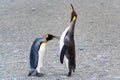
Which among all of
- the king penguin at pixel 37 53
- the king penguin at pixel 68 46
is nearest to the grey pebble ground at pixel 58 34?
the king penguin at pixel 37 53

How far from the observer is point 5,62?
7598 millimetres

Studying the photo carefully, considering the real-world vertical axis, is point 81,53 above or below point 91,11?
above

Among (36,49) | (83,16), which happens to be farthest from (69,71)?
(83,16)

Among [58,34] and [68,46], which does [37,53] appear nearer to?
[68,46]

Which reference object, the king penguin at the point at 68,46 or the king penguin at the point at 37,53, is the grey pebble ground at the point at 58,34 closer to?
the king penguin at the point at 37,53

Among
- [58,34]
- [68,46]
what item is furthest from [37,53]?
[58,34]

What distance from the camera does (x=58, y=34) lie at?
10477 millimetres

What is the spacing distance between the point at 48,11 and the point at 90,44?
4441mm

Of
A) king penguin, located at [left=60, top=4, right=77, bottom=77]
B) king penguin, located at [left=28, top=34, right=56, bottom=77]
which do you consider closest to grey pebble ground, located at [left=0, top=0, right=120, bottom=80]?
king penguin, located at [left=28, top=34, right=56, bottom=77]

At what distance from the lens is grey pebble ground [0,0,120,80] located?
698 centimetres

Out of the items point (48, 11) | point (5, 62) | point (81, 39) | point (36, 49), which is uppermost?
point (36, 49)

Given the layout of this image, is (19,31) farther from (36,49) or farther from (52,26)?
(36,49)

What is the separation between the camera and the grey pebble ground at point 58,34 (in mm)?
6980

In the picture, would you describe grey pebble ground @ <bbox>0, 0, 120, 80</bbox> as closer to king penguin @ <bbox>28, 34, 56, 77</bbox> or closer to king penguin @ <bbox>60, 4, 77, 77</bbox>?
king penguin @ <bbox>28, 34, 56, 77</bbox>
